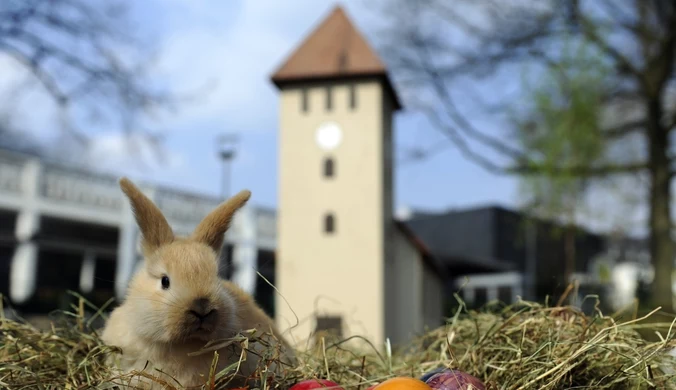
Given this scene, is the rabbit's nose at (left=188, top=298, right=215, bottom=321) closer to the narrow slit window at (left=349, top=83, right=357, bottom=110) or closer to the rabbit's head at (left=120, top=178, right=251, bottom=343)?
the rabbit's head at (left=120, top=178, right=251, bottom=343)

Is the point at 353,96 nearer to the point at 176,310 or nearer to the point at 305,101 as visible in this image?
the point at 305,101

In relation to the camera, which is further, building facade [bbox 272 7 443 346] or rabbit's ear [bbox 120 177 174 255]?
building facade [bbox 272 7 443 346]

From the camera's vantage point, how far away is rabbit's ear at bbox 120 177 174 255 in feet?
5.90

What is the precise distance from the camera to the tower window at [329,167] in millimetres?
17938

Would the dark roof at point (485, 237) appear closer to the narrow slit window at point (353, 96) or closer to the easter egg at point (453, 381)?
the narrow slit window at point (353, 96)

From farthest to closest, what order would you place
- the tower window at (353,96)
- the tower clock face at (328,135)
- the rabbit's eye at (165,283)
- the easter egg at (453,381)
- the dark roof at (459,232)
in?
the dark roof at (459,232) < the tower clock face at (328,135) < the tower window at (353,96) < the rabbit's eye at (165,283) < the easter egg at (453,381)

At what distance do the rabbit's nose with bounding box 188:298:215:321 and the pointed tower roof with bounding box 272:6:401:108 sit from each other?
16416mm

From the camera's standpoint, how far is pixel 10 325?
6.74 feet

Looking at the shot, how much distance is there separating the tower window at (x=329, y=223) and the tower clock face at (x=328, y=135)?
2075 mm

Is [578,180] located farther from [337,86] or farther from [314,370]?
[314,370]

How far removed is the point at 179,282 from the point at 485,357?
1000mm

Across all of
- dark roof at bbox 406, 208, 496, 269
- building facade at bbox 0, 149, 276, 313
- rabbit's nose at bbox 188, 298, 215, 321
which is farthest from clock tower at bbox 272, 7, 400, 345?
dark roof at bbox 406, 208, 496, 269

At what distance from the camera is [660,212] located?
1257cm

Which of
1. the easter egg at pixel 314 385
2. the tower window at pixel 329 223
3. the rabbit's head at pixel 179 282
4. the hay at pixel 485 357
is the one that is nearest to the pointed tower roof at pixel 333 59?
the tower window at pixel 329 223
